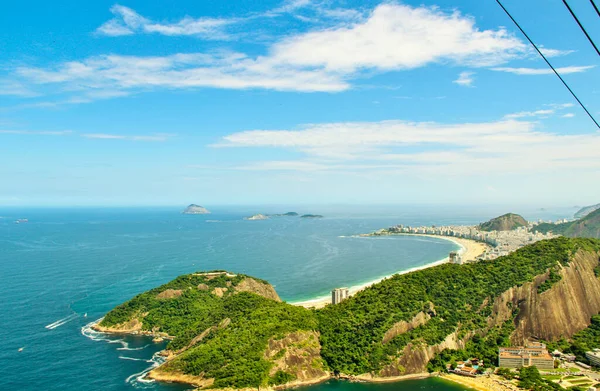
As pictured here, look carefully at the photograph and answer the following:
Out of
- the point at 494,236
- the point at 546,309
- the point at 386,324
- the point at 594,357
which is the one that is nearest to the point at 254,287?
the point at 386,324

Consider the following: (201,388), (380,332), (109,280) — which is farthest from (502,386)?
(109,280)

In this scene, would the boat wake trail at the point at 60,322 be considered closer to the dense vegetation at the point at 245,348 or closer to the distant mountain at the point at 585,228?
the dense vegetation at the point at 245,348

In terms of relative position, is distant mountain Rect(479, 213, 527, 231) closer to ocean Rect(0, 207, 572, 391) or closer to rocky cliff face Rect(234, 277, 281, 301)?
ocean Rect(0, 207, 572, 391)

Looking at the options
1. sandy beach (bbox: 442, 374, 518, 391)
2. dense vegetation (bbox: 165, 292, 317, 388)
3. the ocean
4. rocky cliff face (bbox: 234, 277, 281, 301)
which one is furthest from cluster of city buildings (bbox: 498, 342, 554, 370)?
rocky cliff face (bbox: 234, 277, 281, 301)

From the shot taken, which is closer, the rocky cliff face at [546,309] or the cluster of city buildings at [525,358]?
the cluster of city buildings at [525,358]

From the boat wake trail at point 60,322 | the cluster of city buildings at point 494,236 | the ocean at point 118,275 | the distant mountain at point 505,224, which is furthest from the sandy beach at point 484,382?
the distant mountain at point 505,224

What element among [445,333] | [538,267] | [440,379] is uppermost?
[538,267]

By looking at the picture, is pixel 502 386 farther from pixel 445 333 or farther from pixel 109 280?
pixel 109 280
